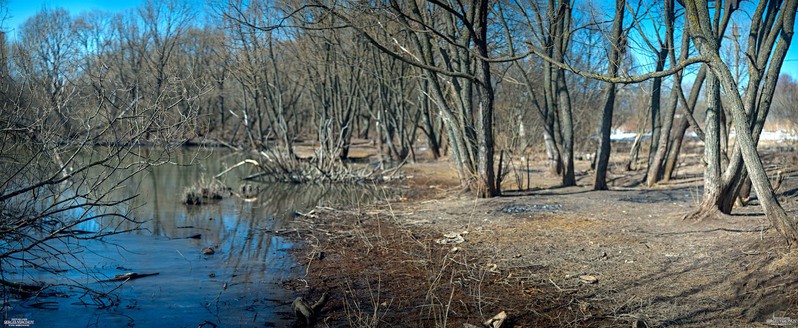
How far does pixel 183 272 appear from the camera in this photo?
26.7ft

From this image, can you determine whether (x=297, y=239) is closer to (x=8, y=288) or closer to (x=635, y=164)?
(x=8, y=288)

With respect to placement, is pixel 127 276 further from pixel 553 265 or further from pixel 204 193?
pixel 204 193

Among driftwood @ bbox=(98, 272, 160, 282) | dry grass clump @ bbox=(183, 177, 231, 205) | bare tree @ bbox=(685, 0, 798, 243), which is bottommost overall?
driftwood @ bbox=(98, 272, 160, 282)

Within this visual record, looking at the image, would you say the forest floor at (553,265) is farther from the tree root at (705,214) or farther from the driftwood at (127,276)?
the driftwood at (127,276)

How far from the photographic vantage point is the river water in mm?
6297

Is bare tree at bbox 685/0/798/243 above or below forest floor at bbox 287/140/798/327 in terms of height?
above

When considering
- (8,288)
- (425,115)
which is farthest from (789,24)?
(425,115)

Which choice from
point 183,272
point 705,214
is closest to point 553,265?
point 705,214

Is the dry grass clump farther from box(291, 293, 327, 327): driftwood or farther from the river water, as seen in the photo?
box(291, 293, 327, 327): driftwood

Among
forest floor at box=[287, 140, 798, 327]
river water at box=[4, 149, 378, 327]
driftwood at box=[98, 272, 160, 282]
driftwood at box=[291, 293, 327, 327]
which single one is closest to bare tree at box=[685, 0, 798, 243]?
forest floor at box=[287, 140, 798, 327]

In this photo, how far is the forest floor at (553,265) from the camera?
19.1ft

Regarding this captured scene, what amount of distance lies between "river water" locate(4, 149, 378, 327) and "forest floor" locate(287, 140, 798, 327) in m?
0.50

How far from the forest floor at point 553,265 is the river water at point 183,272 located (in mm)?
496

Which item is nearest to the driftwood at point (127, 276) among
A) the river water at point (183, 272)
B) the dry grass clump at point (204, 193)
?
the river water at point (183, 272)
